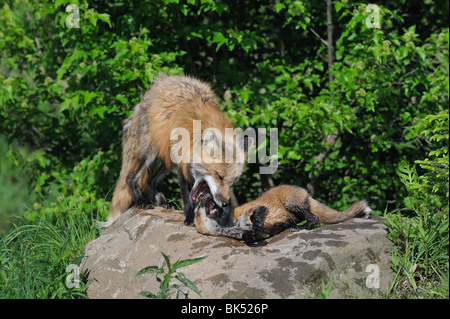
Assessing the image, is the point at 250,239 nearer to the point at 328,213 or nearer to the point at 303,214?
the point at 303,214

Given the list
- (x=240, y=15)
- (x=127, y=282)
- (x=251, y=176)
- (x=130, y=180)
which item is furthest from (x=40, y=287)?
(x=240, y=15)

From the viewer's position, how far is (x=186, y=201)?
5.27 metres

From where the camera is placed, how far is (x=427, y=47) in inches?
259

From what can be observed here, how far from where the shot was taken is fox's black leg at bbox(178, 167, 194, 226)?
201 inches

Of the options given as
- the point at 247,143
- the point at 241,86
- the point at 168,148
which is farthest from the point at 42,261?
the point at 241,86

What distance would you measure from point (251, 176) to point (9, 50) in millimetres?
4306

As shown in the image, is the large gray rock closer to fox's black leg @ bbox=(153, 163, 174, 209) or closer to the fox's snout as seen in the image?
the fox's snout

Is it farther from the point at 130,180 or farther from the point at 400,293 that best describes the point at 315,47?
the point at 400,293

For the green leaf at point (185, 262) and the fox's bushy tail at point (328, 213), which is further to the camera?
the fox's bushy tail at point (328, 213)

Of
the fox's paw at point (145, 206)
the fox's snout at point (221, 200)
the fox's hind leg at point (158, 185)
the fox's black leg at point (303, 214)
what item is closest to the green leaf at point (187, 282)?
the fox's snout at point (221, 200)

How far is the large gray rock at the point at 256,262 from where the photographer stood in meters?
3.91

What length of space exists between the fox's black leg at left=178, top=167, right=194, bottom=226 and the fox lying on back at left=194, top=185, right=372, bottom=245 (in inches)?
6.4

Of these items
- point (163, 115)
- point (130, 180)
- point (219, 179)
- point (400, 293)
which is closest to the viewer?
point (400, 293)

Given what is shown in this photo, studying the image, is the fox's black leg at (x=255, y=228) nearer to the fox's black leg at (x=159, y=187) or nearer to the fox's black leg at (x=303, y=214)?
the fox's black leg at (x=303, y=214)
